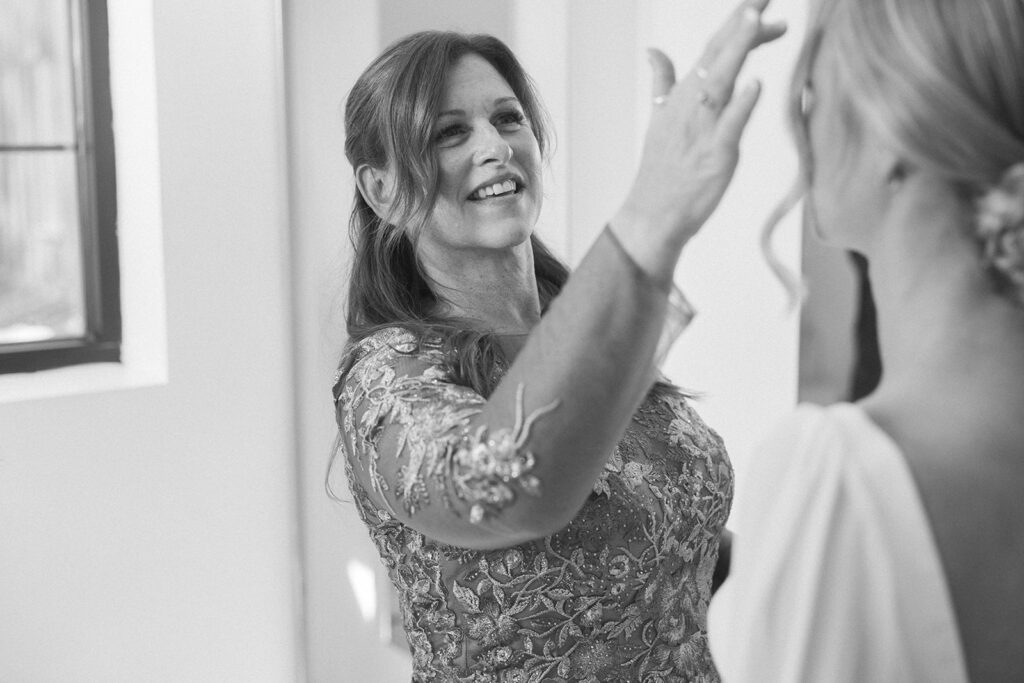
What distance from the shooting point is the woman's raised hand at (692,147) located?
81cm

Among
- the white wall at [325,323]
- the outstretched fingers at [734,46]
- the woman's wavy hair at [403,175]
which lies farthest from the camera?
the white wall at [325,323]

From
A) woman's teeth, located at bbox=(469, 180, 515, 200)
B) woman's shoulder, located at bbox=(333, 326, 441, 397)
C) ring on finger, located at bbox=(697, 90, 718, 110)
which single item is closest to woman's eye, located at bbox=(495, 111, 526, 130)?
woman's teeth, located at bbox=(469, 180, 515, 200)

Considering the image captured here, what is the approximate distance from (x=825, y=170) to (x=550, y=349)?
0.88ft

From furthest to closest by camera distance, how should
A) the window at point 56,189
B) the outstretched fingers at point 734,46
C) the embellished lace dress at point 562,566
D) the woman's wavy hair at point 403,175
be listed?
the window at point 56,189 < the woman's wavy hair at point 403,175 < the embellished lace dress at point 562,566 < the outstretched fingers at point 734,46

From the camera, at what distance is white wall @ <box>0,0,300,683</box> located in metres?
2.30

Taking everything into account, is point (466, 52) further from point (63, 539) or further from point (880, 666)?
point (63, 539)


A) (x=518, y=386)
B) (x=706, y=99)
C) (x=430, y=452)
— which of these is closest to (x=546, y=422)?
(x=518, y=386)

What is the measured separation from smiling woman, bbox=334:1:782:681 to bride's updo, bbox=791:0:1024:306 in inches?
4.2

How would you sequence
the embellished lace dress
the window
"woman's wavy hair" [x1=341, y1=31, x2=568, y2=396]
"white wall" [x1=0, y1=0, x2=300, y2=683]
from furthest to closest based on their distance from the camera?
the window < "white wall" [x1=0, y1=0, x2=300, y2=683] < "woman's wavy hair" [x1=341, y1=31, x2=568, y2=396] < the embellished lace dress

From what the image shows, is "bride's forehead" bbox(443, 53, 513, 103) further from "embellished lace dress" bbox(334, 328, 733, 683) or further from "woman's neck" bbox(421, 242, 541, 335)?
"embellished lace dress" bbox(334, 328, 733, 683)

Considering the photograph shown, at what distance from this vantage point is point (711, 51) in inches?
32.8

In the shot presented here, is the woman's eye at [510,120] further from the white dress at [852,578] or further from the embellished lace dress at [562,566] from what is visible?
the white dress at [852,578]

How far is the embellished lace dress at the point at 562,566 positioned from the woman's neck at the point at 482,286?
0.20 m

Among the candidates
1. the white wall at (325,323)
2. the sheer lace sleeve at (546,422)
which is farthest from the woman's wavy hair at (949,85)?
the white wall at (325,323)
